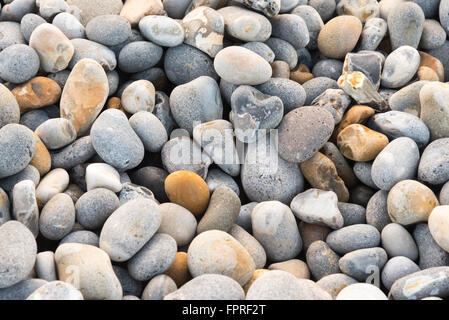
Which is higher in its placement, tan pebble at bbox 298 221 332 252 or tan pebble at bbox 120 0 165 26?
tan pebble at bbox 120 0 165 26

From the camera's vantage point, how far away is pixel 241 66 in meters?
1.64

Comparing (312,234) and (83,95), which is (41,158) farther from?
(312,234)

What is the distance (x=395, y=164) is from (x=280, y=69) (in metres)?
0.53

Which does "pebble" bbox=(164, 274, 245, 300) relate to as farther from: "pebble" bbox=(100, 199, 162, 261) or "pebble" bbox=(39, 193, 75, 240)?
"pebble" bbox=(39, 193, 75, 240)

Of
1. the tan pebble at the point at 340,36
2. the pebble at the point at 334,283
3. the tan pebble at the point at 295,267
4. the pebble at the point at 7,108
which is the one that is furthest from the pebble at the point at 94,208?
the tan pebble at the point at 340,36

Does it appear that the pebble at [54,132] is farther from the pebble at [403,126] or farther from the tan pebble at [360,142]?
the pebble at [403,126]

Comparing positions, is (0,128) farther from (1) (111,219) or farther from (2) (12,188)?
(1) (111,219)

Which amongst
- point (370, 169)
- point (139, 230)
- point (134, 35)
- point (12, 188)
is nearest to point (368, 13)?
point (370, 169)

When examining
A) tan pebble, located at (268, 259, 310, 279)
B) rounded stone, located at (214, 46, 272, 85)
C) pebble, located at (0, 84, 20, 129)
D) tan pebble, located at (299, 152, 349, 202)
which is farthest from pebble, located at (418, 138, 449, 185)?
pebble, located at (0, 84, 20, 129)

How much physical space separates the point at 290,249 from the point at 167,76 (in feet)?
2.57

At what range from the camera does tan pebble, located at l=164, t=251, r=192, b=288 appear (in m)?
1.32

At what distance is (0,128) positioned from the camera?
1502mm

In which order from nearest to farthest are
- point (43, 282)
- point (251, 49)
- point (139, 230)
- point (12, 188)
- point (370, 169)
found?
point (43, 282) < point (139, 230) < point (12, 188) < point (370, 169) < point (251, 49)

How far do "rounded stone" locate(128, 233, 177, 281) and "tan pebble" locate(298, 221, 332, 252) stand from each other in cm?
43
